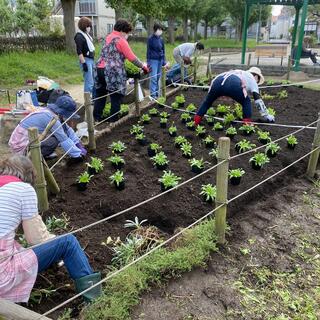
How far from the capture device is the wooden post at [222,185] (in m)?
2.90

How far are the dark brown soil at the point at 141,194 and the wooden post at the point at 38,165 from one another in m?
0.16

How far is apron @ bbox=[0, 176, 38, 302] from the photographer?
2.17 m

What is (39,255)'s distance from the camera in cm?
235

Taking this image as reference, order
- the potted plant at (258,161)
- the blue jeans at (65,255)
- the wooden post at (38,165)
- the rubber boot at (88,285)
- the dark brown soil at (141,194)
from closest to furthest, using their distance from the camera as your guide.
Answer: the blue jeans at (65,255) → the rubber boot at (88,285) → the wooden post at (38,165) → the dark brown soil at (141,194) → the potted plant at (258,161)

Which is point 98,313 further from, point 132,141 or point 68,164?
point 132,141

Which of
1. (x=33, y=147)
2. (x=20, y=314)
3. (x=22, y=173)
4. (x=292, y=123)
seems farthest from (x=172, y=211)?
(x=292, y=123)

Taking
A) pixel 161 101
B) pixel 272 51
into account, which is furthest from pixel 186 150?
pixel 272 51

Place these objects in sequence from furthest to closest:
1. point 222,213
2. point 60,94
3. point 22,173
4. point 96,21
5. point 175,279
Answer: point 96,21, point 60,94, point 222,213, point 175,279, point 22,173

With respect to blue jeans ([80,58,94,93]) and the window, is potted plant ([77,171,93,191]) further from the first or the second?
the window

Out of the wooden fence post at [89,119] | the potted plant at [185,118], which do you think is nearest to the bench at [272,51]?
the potted plant at [185,118]

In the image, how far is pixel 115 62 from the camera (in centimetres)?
613

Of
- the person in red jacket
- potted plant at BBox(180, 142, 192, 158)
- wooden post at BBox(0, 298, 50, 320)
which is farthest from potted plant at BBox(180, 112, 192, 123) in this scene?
wooden post at BBox(0, 298, 50, 320)

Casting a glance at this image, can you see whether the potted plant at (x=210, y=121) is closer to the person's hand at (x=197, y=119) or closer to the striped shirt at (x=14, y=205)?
the person's hand at (x=197, y=119)

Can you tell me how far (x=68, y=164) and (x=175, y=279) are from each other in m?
2.63
